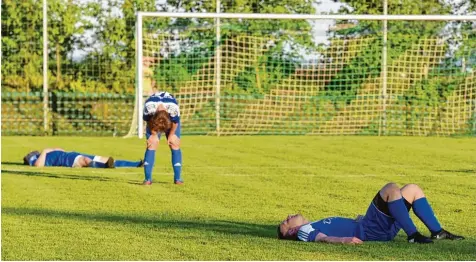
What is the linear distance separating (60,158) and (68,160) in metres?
0.19

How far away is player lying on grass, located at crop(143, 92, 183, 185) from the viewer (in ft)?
55.5

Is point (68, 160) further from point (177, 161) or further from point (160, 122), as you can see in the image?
point (160, 122)

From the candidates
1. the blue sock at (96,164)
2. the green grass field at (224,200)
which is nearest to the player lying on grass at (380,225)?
the green grass field at (224,200)

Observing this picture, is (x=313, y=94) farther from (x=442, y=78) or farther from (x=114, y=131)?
(x=114, y=131)

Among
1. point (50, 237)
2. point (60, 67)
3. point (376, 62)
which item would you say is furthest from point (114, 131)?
point (50, 237)

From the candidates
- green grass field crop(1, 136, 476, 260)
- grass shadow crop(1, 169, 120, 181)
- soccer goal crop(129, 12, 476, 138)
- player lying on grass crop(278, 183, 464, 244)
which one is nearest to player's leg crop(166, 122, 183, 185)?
green grass field crop(1, 136, 476, 260)

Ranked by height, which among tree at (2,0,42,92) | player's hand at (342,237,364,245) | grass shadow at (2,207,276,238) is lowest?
grass shadow at (2,207,276,238)

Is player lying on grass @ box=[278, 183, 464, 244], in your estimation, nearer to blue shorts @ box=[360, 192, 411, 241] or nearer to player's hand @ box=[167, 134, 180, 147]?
blue shorts @ box=[360, 192, 411, 241]

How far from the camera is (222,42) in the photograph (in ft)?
112

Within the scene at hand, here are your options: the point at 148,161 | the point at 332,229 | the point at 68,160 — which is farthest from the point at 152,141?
the point at 332,229

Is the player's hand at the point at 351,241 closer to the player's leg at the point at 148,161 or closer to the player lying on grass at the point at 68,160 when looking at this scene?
the player's leg at the point at 148,161

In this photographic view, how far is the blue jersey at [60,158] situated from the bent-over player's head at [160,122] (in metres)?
4.62

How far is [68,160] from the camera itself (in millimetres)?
21375

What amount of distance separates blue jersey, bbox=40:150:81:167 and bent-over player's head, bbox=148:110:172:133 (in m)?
4.62
